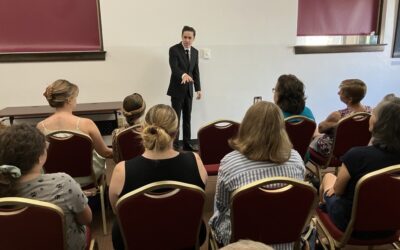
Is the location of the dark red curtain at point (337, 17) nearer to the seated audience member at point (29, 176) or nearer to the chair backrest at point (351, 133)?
the chair backrest at point (351, 133)

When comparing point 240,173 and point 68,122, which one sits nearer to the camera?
point 240,173

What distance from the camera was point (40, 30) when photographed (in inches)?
169

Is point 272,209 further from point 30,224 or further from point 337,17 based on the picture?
point 337,17

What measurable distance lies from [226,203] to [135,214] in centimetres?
47

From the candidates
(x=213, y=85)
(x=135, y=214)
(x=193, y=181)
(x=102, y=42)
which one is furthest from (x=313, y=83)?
(x=135, y=214)

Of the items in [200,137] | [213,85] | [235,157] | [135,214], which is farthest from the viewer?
[213,85]

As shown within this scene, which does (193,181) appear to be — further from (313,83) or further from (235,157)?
(313,83)

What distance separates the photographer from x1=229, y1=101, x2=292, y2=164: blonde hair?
5.29ft

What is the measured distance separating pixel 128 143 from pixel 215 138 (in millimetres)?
656

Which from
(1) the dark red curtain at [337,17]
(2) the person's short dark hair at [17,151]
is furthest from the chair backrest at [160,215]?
(1) the dark red curtain at [337,17]

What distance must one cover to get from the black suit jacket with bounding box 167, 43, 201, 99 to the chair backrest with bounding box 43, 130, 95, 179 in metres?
2.24

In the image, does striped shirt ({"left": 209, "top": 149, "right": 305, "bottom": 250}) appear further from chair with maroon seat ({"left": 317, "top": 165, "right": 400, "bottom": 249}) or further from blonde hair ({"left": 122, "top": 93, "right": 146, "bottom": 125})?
blonde hair ({"left": 122, "top": 93, "right": 146, "bottom": 125})

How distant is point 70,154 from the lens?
2316 millimetres

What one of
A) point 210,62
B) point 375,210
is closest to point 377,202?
point 375,210
